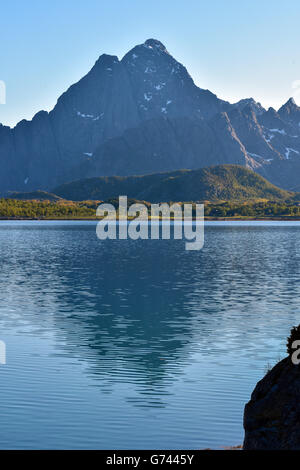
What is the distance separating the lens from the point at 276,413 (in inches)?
726

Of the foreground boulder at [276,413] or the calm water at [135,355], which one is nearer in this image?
the foreground boulder at [276,413]

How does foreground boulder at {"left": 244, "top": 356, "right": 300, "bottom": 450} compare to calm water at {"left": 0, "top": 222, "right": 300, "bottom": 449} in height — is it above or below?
above

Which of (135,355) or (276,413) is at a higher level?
(276,413)

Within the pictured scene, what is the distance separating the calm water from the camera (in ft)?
85.7

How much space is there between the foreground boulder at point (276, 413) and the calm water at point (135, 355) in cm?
564

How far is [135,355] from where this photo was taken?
135 feet

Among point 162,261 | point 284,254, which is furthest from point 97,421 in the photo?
point 284,254

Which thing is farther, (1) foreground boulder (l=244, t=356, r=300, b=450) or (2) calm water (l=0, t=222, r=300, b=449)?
(2) calm water (l=0, t=222, r=300, b=449)

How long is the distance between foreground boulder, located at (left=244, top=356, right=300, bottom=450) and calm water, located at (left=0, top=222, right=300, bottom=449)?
222 inches

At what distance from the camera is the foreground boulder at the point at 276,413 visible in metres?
17.9

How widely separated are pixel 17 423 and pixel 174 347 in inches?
749

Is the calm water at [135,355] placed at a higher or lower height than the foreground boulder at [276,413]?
lower

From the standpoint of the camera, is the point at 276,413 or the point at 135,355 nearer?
the point at 276,413

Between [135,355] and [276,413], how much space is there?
23452mm
